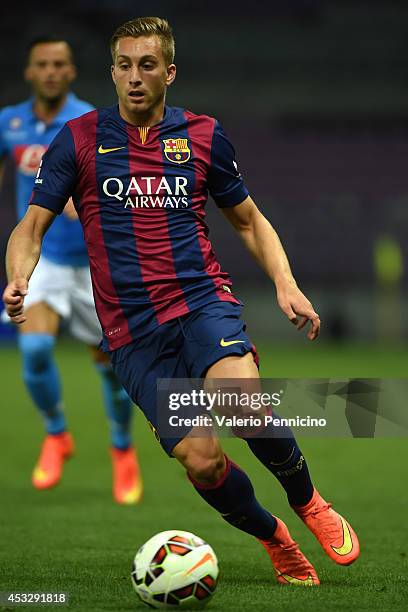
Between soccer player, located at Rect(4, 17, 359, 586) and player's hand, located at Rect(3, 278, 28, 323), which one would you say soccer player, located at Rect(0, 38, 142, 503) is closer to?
soccer player, located at Rect(4, 17, 359, 586)

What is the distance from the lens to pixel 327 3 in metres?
22.6

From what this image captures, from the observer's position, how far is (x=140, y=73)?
4141mm

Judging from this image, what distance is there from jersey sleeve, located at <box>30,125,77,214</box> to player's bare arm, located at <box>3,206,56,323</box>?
0.03 m

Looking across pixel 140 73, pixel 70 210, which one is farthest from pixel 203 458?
pixel 70 210

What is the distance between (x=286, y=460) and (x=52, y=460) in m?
2.89

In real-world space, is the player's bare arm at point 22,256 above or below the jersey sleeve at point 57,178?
below

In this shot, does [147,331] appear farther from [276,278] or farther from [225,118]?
[225,118]

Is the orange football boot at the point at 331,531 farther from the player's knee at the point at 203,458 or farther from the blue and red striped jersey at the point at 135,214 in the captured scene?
the blue and red striped jersey at the point at 135,214

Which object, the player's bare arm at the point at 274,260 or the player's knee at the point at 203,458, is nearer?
the player's knee at the point at 203,458

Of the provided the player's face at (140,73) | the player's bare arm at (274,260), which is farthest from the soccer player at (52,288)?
the player's face at (140,73)

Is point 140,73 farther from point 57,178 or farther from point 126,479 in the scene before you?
point 126,479

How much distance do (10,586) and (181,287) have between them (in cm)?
117

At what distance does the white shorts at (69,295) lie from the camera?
6.65 meters

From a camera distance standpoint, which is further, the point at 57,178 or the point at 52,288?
the point at 52,288
